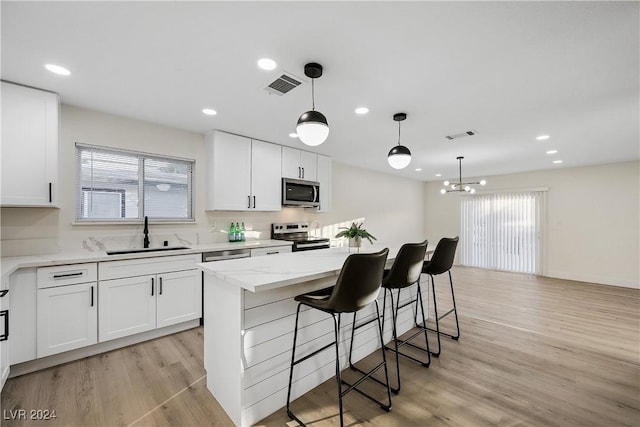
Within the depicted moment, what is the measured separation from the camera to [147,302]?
2.85 metres

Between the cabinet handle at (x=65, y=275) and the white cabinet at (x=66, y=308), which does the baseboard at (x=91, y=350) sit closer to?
the white cabinet at (x=66, y=308)

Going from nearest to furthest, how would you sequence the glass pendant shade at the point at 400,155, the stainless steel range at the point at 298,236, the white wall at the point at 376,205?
1. the glass pendant shade at the point at 400,155
2. the stainless steel range at the point at 298,236
3. the white wall at the point at 376,205

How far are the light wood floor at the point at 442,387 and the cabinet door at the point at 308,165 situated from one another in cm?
277

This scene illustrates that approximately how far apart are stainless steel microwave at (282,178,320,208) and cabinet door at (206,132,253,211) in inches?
25.4

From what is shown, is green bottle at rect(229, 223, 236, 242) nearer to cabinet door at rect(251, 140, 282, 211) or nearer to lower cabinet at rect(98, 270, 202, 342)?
cabinet door at rect(251, 140, 282, 211)

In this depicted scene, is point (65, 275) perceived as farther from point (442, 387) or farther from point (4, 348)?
point (442, 387)

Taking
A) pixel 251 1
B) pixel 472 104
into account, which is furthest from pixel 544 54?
pixel 251 1

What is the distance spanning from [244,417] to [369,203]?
17.5 feet

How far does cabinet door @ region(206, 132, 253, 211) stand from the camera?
11.9 ft

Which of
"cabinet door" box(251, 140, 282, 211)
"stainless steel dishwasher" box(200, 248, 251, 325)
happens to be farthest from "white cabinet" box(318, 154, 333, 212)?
"stainless steel dishwasher" box(200, 248, 251, 325)

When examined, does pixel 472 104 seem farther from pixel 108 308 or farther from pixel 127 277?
pixel 108 308

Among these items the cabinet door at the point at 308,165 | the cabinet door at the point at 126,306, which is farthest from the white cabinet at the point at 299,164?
the cabinet door at the point at 126,306

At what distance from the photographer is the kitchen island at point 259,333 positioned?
170 cm

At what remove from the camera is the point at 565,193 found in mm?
6051
